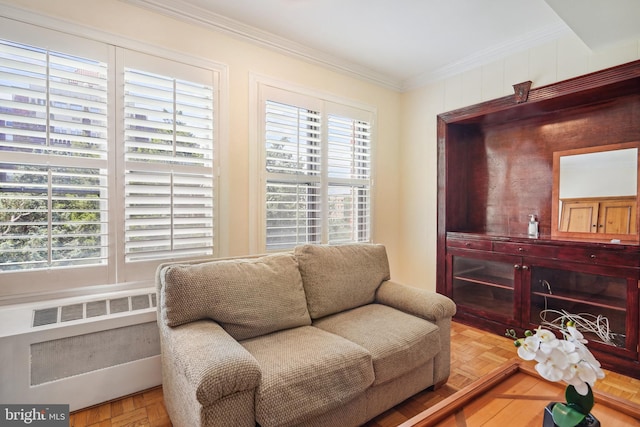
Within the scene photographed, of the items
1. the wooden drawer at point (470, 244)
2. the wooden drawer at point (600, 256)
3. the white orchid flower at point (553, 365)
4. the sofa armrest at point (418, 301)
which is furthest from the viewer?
the wooden drawer at point (470, 244)

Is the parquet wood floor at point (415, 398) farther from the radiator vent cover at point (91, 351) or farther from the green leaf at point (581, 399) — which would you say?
the green leaf at point (581, 399)

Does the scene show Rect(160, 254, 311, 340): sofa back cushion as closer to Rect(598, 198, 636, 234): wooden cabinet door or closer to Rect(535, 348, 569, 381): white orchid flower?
Rect(535, 348, 569, 381): white orchid flower

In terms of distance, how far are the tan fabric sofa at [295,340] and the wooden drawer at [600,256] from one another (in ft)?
3.64

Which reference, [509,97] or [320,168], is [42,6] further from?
[509,97]

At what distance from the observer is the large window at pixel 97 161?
5.73 ft

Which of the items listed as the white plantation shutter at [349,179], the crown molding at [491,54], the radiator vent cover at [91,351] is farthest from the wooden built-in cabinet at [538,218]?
the radiator vent cover at [91,351]

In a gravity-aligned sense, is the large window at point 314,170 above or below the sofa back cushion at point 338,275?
above

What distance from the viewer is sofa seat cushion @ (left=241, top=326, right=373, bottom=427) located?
1.22 metres

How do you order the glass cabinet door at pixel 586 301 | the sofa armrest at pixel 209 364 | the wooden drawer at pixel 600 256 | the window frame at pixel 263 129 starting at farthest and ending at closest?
the window frame at pixel 263 129 → the glass cabinet door at pixel 586 301 → the wooden drawer at pixel 600 256 → the sofa armrest at pixel 209 364

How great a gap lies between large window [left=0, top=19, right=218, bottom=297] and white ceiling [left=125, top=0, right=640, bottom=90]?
0.50m

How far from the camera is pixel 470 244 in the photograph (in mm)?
2930

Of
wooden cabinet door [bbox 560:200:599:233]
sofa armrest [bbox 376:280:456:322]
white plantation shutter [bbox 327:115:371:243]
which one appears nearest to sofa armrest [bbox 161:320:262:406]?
sofa armrest [bbox 376:280:456:322]

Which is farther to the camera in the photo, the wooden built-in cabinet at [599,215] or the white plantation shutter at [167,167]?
the wooden built-in cabinet at [599,215]

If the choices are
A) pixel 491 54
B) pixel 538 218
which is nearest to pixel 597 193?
pixel 538 218
